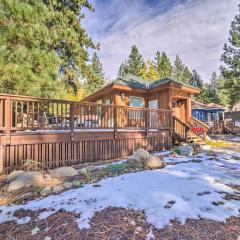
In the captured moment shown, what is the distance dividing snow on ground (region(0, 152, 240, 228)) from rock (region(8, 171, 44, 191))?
85cm

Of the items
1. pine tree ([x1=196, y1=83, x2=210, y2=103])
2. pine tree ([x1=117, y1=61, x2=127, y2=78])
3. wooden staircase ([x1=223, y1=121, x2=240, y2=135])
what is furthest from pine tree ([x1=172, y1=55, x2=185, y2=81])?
wooden staircase ([x1=223, y1=121, x2=240, y2=135])

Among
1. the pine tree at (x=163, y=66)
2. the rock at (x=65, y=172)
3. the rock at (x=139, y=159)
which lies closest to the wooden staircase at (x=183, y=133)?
the rock at (x=139, y=159)

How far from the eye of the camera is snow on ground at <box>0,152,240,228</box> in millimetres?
2957

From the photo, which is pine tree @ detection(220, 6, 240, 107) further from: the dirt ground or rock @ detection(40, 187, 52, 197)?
rock @ detection(40, 187, 52, 197)

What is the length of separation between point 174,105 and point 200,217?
1107 centimetres

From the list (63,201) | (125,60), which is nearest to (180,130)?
(63,201)

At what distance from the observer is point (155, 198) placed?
3438 millimetres

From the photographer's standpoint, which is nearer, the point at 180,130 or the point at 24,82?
the point at 24,82

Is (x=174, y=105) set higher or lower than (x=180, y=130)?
higher

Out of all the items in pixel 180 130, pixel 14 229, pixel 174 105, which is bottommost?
→ pixel 14 229

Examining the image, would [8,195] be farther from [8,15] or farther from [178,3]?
[178,3]

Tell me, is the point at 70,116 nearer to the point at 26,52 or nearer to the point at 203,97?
the point at 26,52

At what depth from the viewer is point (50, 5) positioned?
36.2ft

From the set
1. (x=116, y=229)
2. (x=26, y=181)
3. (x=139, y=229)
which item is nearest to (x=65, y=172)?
(x=26, y=181)
